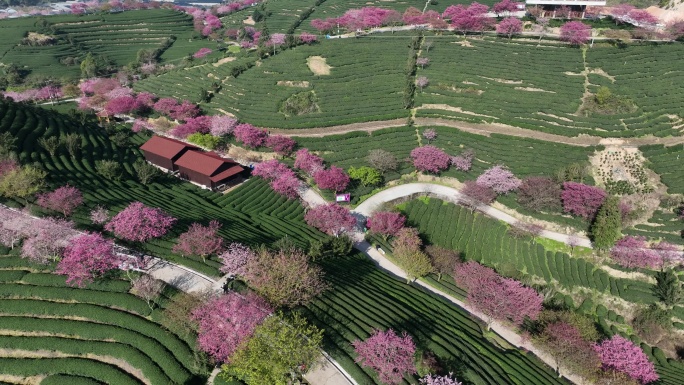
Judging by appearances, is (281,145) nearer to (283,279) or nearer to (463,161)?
(463,161)

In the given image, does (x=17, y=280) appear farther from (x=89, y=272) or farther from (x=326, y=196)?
(x=326, y=196)

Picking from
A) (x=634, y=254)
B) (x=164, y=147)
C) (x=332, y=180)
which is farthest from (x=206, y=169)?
(x=634, y=254)

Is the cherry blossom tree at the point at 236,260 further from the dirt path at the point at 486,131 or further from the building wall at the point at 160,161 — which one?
the dirt path at the point at 486,131

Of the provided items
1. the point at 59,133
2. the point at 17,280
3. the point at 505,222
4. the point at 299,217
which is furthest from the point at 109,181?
the point at 505,222

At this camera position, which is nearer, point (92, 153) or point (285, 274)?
point (285, 274)

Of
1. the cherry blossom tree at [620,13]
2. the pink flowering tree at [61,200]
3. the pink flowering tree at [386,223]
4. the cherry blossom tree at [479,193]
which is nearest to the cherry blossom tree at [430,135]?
the cherry blossom tree at [479,193]

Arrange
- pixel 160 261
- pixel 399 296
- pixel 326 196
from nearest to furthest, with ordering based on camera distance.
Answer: pixel 160 261, pixel 399 296, pixel 326 196
